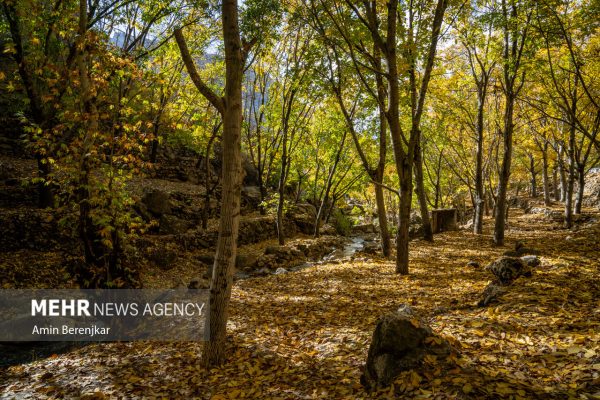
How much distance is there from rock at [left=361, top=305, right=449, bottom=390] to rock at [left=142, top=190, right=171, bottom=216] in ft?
45.6

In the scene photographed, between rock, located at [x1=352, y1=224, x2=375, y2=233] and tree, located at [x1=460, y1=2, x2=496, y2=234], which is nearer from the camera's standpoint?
tree, located at [x1=460, y1=2, x2=496, y2=234]

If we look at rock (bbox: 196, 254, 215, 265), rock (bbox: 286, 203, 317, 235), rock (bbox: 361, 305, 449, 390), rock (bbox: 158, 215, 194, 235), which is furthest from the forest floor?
rock (bbox: 286, 203, 317, 235)

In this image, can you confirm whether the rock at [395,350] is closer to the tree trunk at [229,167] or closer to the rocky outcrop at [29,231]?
the tree trunk at [229,167]

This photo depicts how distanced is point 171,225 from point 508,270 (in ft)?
44.3

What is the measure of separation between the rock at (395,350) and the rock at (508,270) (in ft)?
12.1

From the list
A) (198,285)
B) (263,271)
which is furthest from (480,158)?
(198,285)

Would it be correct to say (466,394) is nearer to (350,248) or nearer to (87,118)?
(87,118)

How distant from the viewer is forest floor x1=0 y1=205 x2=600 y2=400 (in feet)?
11.8

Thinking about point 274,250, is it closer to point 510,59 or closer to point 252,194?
point 252,194

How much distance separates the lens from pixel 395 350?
4035mm

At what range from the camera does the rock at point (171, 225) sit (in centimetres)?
1557

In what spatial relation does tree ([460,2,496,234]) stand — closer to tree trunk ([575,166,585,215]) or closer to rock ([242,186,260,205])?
tree trunk ([575,166,585,215])

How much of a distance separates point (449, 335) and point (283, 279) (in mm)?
7229

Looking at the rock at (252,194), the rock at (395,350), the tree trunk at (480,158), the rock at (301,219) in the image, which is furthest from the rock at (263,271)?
the tree trunk at (480,158)
